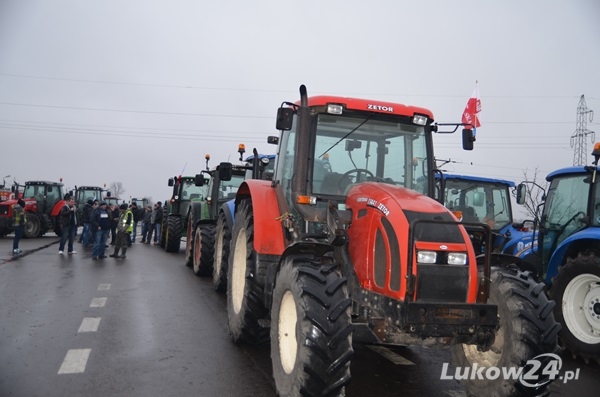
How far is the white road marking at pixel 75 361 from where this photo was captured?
4578 millimetres

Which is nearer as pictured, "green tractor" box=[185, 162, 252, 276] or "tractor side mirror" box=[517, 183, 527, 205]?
"tractor side mirror" box=[517, 183, 527, 205]

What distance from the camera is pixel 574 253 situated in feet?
20.6

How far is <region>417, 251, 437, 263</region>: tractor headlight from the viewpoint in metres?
3.59

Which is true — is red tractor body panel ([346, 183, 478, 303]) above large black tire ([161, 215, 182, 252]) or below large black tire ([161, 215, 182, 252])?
above

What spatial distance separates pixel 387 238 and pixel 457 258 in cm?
55

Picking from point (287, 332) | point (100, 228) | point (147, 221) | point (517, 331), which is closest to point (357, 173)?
point (287, 332)

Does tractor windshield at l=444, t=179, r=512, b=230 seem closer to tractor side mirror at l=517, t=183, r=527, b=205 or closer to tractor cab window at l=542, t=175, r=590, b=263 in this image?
tractor side mirror at l=517, t=183, r=527, b=205

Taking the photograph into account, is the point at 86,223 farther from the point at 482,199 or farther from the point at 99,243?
the point at 482,199

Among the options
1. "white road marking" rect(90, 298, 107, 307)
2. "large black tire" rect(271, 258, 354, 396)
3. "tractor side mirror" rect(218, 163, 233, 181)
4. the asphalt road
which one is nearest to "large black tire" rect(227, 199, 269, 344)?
the asphalt road

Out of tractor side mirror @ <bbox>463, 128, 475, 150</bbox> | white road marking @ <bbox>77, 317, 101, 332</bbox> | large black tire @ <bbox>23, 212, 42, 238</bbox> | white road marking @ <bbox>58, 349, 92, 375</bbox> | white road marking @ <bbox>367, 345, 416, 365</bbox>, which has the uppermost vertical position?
tractor side mirror @ <bbox>463, 128, 475, 150</bbox>

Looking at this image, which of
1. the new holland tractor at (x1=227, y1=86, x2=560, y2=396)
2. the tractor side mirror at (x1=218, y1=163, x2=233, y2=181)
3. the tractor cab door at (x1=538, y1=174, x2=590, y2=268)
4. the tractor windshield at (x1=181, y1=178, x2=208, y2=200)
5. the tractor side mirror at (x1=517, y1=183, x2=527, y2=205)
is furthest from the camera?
the tractor windshield at (x1=181, y1=178, x2=208, y2=200)

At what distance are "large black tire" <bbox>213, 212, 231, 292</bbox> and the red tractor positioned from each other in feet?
42.9

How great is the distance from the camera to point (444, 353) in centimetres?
582

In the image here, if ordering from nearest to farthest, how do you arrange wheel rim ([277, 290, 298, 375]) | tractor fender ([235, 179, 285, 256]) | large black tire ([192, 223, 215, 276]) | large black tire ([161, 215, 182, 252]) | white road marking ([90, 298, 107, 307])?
1. wheel rim ([277, 290, 298, 375])
2. tractor fender ([235, 179, 285, 256])
3. white road marking ([90, 298, 107, 307])
4. large black tire ([192, 223, 215, 276])
5. large black tire ([161, 215, 182, 252])
